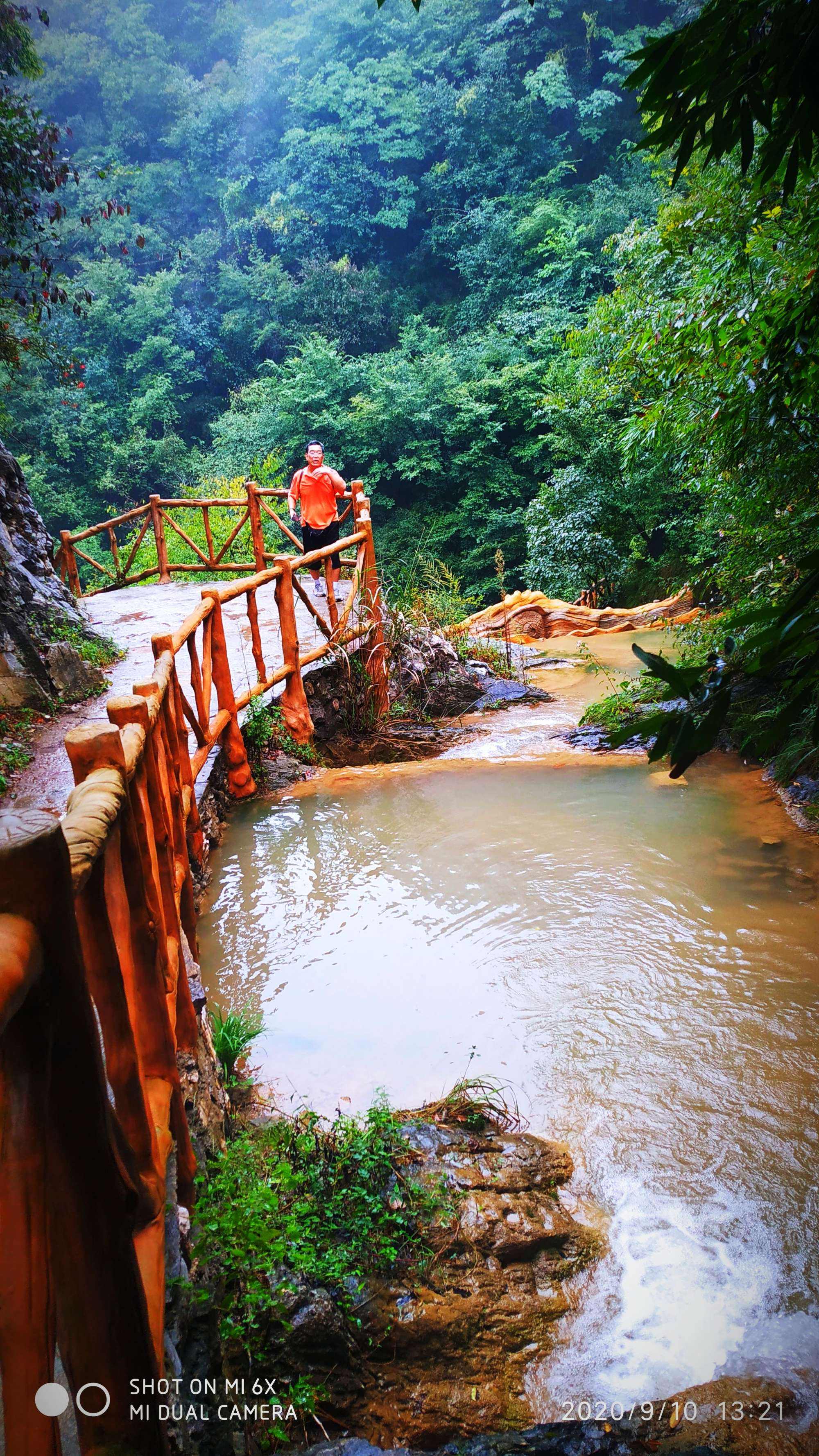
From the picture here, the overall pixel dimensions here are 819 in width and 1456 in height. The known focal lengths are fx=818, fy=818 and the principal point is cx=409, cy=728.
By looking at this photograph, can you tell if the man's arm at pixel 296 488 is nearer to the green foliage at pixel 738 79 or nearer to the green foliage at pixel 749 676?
the green foliage at pixel 738 79

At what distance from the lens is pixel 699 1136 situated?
104 inches

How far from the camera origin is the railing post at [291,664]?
5996 mm

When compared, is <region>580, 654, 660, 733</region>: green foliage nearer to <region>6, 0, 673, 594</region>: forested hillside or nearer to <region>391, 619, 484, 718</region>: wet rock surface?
<region>391, 619, 484, 718</region>: wet rock surface

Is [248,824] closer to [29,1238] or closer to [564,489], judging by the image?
[29,1238]

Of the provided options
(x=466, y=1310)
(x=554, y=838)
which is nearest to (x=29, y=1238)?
(x=466, y=1310)

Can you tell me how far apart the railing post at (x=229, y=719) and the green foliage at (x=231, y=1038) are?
2.35 meters

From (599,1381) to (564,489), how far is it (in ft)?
43.1

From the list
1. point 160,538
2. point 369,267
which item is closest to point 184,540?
point 160,538

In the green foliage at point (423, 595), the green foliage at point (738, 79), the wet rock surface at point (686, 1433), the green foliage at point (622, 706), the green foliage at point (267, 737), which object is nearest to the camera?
the green foliage at point (738, 79)

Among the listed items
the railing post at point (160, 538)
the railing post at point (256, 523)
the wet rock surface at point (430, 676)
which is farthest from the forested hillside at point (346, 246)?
the wet rock surface at point (430, 676)

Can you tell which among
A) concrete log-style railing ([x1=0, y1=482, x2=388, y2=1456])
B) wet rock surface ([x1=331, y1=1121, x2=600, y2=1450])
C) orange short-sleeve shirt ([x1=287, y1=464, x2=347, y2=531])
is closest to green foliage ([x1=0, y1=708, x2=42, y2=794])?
concrete log-style railing ([x1=0, y1=482, x2=388, y2=1456])

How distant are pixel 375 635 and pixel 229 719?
7.26 feet

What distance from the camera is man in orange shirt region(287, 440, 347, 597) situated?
809 centimetres

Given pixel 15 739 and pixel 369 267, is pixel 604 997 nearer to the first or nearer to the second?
pixel 15 739
